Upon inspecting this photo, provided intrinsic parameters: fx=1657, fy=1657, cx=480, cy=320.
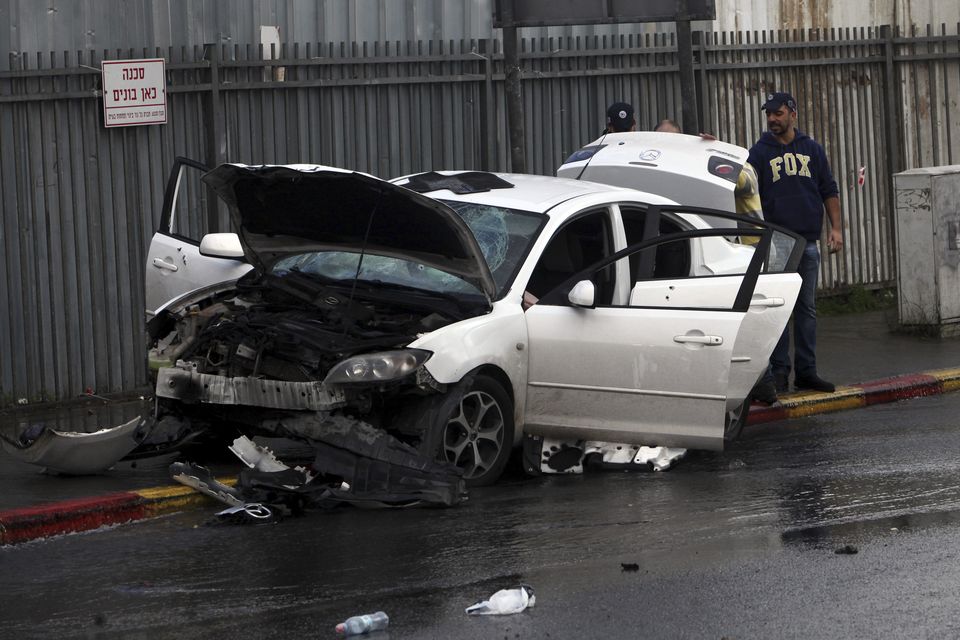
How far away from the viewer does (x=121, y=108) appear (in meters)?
12.1

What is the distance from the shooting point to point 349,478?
7984 mm

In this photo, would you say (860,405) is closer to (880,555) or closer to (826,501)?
(826,501)

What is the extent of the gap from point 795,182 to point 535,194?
285 centimetres

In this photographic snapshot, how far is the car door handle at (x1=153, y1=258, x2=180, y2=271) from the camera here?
997 cm

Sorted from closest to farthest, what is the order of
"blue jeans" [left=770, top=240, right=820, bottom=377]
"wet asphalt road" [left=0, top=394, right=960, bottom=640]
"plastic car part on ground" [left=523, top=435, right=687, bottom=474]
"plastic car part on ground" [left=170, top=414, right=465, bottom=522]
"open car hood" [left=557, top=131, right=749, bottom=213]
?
"wet asphalt road" [left=0, top=394, right=960, bottom=640]
"plastic car part on ground" [left=170, top=414, right=465, bottom=522]
"plastic car part on ground" [left=523, top=435, right=687, bottom=474]
"open car hood" [left=557, top=131, right=749, bottom=213]
"blue jeans" [left=770, top=240, right=820, bottom=377]

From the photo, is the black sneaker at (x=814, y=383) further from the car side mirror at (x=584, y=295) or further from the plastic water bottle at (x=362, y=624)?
the plastic water bottle at (x=362, y=624)

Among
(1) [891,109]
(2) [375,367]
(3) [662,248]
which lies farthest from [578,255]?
(1) [891,109]

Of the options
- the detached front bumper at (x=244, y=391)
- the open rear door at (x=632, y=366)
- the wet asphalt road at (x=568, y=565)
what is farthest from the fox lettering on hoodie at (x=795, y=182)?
the detached front bumper at (x=244, y=391)

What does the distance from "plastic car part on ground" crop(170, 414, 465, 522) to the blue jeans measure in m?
4.29

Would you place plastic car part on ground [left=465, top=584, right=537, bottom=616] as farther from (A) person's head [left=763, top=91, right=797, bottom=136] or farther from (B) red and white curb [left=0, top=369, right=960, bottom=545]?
(A) person's head [left=763, top=91, right=797, bottom=136]

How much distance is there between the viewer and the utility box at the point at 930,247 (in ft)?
46.7

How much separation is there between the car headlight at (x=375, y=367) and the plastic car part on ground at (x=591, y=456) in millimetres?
1190

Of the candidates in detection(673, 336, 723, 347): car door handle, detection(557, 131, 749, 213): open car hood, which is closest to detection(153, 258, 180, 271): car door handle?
detection(557, 131, 749, 213): open car hood

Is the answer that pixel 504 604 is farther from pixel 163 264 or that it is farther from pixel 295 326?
pixel 163 264
